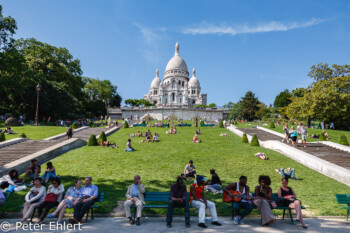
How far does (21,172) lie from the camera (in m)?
8.38

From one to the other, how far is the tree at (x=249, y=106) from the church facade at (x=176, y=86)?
33.4 meters

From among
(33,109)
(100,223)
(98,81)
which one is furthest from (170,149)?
(98,81)

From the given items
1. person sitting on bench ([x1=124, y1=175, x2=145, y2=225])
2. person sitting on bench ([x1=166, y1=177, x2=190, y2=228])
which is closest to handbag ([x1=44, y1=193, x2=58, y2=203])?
person sitting on bench ([x1=124, y1=175, x2=145, y2=225])

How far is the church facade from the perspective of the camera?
3198 inches

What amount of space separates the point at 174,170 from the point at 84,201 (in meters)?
4.24

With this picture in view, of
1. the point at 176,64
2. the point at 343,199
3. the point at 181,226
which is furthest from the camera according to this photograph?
the point at 176,64

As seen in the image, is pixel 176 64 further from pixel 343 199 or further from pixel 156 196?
pixel 343 199

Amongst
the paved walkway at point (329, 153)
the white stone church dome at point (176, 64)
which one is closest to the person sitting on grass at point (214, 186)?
the paved walkway at point (329, 153)

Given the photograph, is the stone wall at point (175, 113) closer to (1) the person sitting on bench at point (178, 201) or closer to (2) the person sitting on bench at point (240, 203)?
(2) the person sitting on bench at point (240, 203)

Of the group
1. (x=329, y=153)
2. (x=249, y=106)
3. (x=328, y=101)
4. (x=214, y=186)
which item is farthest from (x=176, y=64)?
(x=214, y=186)

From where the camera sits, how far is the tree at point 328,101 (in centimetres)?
2230

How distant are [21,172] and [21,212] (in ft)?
14.0

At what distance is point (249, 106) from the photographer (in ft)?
157

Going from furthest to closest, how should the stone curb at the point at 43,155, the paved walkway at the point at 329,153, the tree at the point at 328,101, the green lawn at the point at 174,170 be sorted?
1. the tree at the point at 328,101
2. the paved walkway at the point at 329,153
3. the stone curb at the point at 43,155
4. the green lawn at the point at 174,170
